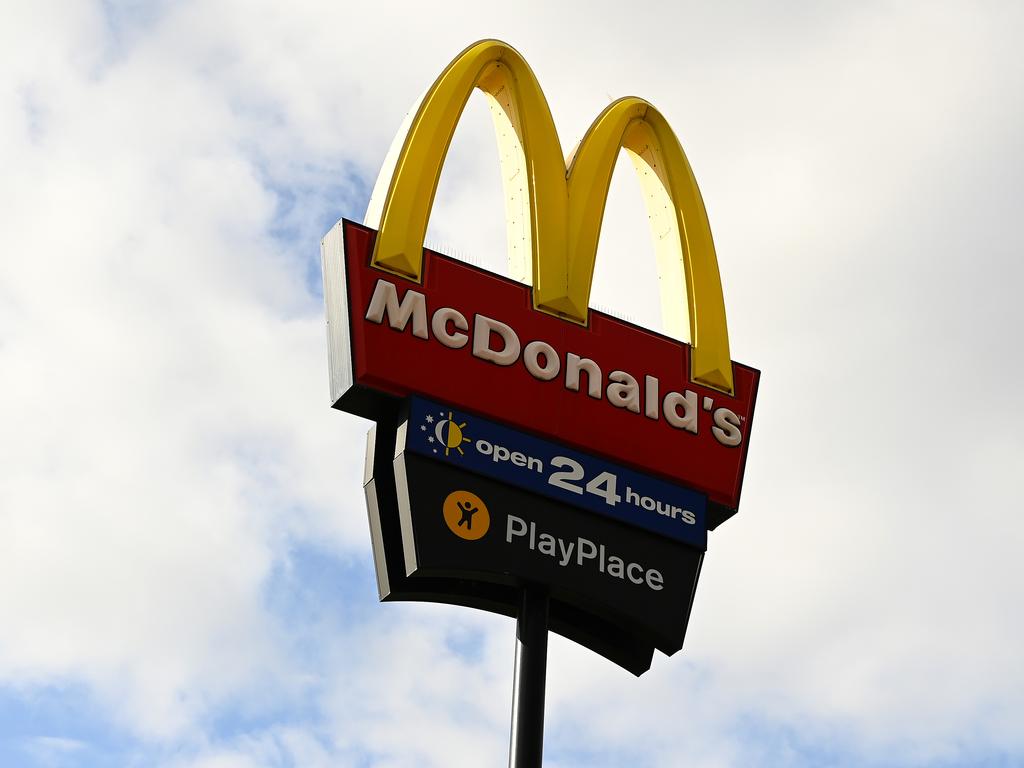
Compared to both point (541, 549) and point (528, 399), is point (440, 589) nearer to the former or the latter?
point (541, 549)

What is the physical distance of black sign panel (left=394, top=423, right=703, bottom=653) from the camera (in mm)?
14398

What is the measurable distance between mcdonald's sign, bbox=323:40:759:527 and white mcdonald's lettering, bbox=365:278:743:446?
0.01m

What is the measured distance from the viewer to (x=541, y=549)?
586 inches

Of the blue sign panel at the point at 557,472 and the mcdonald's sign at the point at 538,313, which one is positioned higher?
the mcdonald's sign at the point at 538,313

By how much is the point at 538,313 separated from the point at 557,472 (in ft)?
5.47

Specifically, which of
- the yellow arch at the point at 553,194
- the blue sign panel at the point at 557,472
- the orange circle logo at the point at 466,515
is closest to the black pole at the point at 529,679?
the orange circle logo at the point at 466,515

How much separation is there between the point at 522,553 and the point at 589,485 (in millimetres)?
1111

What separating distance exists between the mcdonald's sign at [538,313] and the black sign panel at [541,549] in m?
0.76

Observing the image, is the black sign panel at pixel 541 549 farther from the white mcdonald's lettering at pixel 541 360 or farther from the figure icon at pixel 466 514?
the white mcdonald's lettering at pixel 541 360

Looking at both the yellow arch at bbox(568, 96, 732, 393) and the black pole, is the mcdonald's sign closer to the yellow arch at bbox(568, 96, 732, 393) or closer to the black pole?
the yellow arch at bbox(568, 96, 732, 393)

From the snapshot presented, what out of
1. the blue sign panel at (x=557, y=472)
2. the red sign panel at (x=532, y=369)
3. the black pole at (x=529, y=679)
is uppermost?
the red sign panel at (x=532, y=369)

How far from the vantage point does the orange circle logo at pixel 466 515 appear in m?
14.5

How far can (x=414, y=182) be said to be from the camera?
15867 millimetres

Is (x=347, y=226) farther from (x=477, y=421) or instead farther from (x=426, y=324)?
(x=477, y=421)
